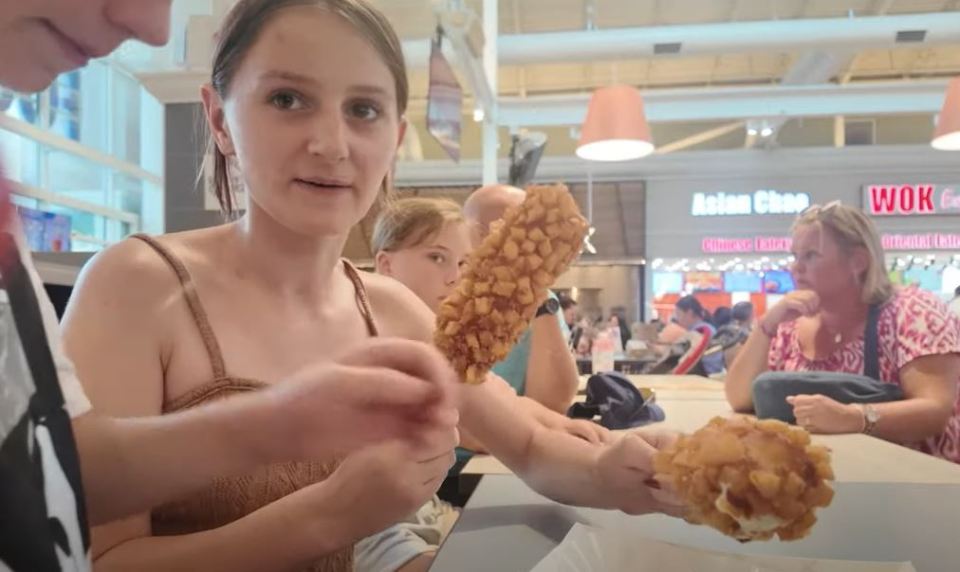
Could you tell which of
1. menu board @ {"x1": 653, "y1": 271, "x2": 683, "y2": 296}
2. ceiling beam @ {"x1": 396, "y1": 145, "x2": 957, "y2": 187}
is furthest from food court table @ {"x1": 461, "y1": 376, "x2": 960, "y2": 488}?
menu board @ {"x1": 653, "y1": 271, "x2": 683, "y2": 296}

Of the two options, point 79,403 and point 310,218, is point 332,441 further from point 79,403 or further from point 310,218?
point 310,218

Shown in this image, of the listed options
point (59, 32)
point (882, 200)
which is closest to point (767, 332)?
point (59, 32)

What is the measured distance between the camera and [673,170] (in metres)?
10.9

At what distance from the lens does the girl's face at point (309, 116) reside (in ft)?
3.50

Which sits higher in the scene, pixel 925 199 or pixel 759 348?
pixel 925 199

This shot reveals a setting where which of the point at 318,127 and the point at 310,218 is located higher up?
the point at 318,127

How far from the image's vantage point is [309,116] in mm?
1078

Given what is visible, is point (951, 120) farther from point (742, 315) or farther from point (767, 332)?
point (742, 315)

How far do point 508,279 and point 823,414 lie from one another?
1.46m

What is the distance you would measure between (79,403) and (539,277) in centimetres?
68

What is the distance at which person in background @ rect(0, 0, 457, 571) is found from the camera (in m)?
0.52

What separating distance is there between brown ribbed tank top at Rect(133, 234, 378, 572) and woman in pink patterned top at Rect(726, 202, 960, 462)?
5.16 ft

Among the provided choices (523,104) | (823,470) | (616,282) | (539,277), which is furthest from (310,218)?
(616,282)

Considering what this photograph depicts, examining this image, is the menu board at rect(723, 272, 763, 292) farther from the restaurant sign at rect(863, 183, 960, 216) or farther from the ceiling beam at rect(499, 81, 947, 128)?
the ceiling beam at rect(499, 81, 947, 128)
